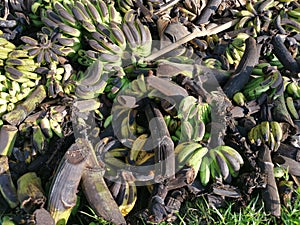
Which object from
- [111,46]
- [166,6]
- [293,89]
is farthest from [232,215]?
[166,6]

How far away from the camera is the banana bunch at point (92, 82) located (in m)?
3.46

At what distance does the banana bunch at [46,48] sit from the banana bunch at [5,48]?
0.33 ft

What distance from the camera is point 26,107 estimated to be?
3.43 metres

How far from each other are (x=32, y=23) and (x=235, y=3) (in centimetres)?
167

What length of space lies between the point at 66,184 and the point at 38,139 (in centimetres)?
48

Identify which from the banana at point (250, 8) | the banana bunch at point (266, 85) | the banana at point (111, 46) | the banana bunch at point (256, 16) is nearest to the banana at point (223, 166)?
the banana bunch at point (266, 85)

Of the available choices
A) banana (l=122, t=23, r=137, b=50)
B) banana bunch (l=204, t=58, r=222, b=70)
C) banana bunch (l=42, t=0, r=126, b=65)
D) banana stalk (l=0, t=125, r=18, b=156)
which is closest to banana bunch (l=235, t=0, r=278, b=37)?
banana bunch (l=204, t=58, r=222, b=70)

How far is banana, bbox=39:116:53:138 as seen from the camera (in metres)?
3.33

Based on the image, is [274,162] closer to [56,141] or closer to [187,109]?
[187,109]

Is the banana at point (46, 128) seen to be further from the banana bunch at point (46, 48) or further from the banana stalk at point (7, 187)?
the banana bunch at point (46, 48)

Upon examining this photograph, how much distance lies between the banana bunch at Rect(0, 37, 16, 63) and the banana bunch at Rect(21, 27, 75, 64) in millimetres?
102

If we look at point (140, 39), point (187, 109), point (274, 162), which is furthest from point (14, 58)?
point (274, 162)

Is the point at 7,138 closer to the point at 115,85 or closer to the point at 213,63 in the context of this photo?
the point at 115,85

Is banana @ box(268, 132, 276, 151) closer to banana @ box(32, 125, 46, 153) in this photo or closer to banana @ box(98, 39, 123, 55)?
banana @ box(98, 39, 123, 55)
